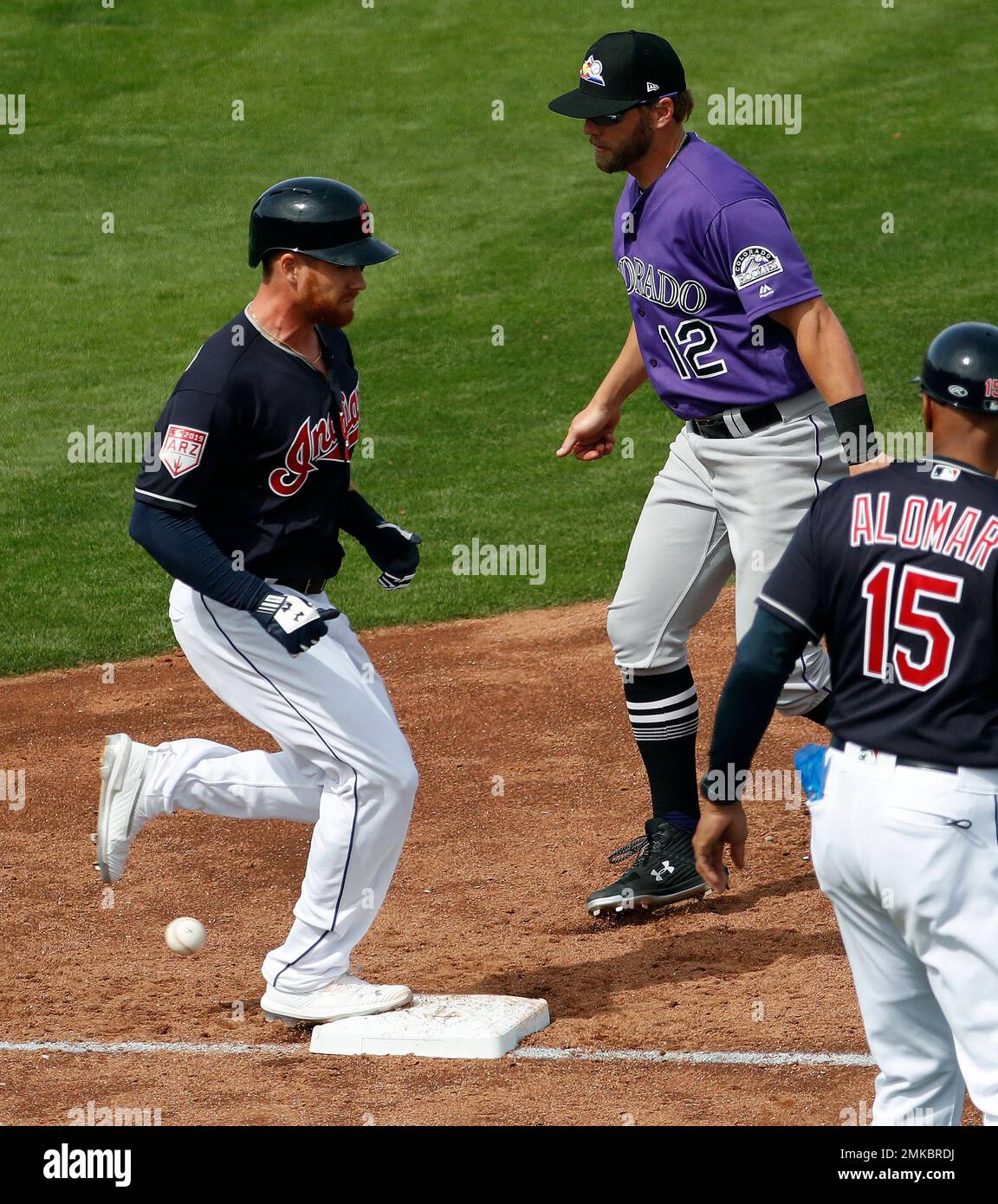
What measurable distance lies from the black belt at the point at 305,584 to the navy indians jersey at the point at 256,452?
0.02 metres

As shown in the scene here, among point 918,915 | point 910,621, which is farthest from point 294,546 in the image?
point 918,915

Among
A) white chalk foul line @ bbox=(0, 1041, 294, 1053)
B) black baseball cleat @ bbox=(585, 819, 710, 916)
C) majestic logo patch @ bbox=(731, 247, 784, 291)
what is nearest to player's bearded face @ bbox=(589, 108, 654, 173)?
majestic logo patch @ bbox=(731, 247, 784, 291)

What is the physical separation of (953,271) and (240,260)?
687cm

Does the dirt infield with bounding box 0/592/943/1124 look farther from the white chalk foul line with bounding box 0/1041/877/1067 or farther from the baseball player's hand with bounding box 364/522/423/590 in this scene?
the baseball player's hand with bounding box 364/522/423/590

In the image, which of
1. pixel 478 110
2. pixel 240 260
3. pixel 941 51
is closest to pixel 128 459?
pixel 240 260

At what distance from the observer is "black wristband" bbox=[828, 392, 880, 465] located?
500 cm

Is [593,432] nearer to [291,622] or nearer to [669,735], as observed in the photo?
[669,735]

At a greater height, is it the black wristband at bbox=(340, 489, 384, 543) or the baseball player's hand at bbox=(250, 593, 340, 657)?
the black wristband at bbox=(340, 489, 384, 543)

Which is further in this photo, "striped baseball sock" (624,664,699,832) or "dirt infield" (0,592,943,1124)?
"striped baseball sock" (624,664,699,832)

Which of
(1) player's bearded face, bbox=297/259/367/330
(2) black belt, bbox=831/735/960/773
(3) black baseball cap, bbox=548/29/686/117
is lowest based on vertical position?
(2) black belt, bbox=831/735/960/773

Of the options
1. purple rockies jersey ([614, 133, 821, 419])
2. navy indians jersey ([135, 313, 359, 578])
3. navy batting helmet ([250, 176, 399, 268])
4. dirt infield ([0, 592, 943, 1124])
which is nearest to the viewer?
dirt infield ([0, 592, 943, 1124])

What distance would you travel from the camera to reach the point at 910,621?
3201mm

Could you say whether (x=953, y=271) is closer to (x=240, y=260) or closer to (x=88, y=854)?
(x=240, y=260)

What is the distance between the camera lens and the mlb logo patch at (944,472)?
322 centimetres
